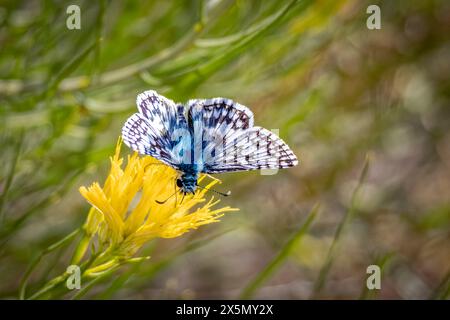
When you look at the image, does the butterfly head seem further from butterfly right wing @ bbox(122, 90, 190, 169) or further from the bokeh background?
the bokeh background

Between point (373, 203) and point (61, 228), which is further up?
point (373, 203)

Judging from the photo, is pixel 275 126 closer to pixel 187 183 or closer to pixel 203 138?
pixel 203 138

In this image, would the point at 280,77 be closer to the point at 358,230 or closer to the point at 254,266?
the point at 358,230

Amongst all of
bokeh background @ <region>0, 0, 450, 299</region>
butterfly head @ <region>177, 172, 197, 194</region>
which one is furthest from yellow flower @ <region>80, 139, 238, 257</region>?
bokeh background @ <region>0, 0, 450, 299</region>

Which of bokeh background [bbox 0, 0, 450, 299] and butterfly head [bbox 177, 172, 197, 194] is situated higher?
bokeh background [bbox 0, 0, 450, 299]

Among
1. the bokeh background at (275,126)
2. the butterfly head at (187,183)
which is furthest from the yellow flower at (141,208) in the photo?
the bokeh background at (275,126)

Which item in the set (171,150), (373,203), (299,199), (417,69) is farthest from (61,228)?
(417,69)
